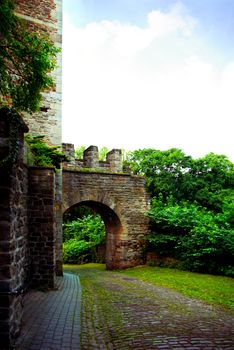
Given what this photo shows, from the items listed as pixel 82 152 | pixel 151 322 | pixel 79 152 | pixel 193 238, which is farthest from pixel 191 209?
pixel 82 152

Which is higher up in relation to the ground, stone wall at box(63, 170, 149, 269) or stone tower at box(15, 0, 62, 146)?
stone tower at box(15, 0, 62, 146)

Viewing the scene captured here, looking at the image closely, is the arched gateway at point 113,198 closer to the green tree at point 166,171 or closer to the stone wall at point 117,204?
the stone wall at point 117,204

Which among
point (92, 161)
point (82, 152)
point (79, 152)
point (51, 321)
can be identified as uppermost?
point (82, 152)

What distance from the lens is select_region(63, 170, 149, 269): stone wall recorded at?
12758 mm

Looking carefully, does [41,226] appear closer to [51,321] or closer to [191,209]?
[51,321]

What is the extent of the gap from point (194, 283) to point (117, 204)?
5.38 meters

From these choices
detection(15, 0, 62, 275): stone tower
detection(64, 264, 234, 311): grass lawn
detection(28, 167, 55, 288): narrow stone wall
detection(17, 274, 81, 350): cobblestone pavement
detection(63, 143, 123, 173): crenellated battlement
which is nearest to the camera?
detection(17, 274, 81, 350): cobblestone pavement

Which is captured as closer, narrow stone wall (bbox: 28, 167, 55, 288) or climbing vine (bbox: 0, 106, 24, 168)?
climbing vine (bbox: 0, 106, 24, 168)

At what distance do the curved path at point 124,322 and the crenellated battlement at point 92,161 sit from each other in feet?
19.7

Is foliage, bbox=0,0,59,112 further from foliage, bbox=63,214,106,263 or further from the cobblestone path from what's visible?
foliage, bbox=63,214,106,263

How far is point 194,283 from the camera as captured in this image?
30.1 feet

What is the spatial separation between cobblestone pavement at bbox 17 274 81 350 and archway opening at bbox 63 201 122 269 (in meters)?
6.61

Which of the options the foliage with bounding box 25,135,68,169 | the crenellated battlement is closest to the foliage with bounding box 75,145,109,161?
the crenellated battlement

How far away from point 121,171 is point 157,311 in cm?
841
